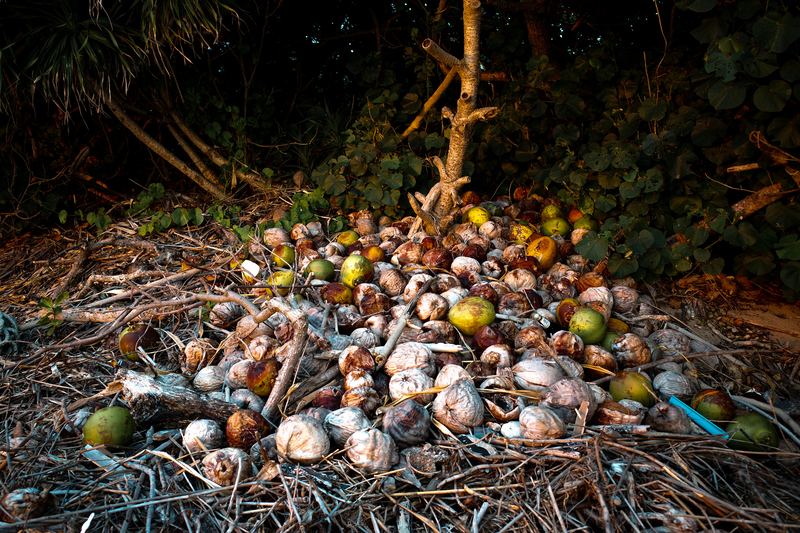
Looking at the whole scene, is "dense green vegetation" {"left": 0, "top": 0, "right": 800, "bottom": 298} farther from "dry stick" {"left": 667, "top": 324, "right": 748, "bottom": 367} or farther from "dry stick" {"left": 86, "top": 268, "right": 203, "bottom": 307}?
"dry stick" {"left": 86, "top": 268, "right": 203, "bottom": 307}

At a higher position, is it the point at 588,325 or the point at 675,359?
the point at 588,325

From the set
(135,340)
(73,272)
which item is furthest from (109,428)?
(73,272)

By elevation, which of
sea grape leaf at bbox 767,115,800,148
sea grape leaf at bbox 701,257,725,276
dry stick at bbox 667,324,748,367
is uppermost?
sea grape leaf at bbox 767,115,800,148

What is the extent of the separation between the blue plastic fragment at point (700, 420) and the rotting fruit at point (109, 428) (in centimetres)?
227

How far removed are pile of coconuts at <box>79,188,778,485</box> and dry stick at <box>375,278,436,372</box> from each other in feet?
0.04

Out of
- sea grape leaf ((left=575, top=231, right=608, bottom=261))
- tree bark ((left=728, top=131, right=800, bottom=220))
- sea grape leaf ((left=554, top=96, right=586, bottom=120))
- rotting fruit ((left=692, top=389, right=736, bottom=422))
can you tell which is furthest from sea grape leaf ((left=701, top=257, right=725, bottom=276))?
sea grape leaf ((left=554, top=96, right=586, bottom=120))

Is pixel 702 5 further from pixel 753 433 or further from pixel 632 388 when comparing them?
pixel 753 433

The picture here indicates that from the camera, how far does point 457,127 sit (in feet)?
11.5

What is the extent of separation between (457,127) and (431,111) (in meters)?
0.90

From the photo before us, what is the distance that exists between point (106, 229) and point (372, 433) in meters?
3.51

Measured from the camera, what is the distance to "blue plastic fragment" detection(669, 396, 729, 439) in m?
1.99

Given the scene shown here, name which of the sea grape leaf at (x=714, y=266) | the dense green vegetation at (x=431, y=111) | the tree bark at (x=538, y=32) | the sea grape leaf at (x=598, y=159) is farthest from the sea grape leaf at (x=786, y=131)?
the tree bark at (x=538, y=32)

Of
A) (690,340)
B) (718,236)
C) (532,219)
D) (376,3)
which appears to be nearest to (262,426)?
(690,340)

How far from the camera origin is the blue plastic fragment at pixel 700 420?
1.99 metres
